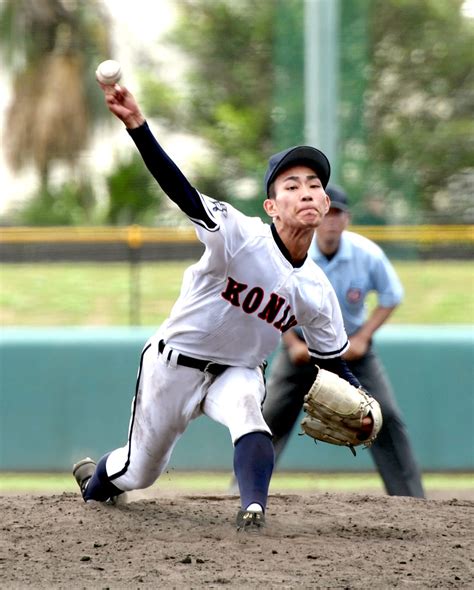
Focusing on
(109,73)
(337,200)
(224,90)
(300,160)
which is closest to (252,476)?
(300,160)

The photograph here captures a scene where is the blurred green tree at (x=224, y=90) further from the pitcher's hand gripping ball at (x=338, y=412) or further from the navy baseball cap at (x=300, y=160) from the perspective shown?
the navy baseball cap at (x=300, y=160)

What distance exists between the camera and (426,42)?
9820 millimetres

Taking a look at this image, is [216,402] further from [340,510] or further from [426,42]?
[426,42]

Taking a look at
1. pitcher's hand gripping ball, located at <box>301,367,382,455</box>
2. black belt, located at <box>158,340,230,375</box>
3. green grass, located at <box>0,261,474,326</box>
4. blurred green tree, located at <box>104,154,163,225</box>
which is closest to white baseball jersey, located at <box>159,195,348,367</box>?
black belt, located at <box>158,340,230,375</box>

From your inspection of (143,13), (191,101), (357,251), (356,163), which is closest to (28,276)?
(191,101)

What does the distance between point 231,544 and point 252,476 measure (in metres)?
0.27

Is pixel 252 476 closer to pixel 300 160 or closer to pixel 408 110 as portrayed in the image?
pixel 300 160

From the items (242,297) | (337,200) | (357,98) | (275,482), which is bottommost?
(275,482)

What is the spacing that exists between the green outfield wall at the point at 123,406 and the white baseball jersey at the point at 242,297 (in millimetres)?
2955

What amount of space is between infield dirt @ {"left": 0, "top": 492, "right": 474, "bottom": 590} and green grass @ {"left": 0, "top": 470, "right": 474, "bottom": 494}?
1.76m

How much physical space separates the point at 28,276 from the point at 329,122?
167 inches

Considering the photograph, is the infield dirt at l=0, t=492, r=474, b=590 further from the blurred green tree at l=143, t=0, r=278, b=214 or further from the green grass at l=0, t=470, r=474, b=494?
the blurred green tree at l=143, t=0, r=278, b=214

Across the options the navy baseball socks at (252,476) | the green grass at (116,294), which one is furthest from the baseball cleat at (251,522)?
the green grass at (116,294)

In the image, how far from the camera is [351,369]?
6.11m
